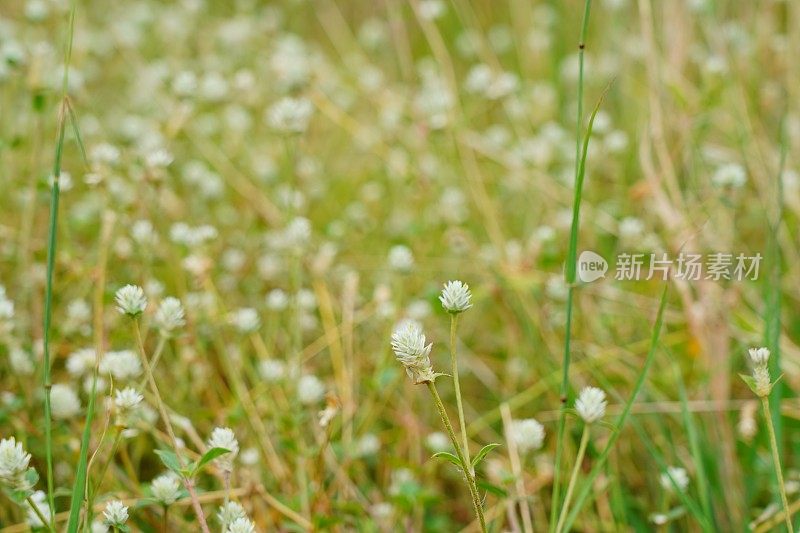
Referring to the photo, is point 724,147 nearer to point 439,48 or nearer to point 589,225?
point 589,225

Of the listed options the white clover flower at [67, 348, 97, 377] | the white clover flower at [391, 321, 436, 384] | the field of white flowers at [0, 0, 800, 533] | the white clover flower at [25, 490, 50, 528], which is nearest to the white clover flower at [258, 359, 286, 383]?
the field of white flowers at [0, 0, 800, 533]

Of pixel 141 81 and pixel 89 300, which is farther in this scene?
pixel 141 81

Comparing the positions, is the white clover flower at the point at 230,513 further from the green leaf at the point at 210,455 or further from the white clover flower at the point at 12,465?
the white clover flower at the point at 12,465

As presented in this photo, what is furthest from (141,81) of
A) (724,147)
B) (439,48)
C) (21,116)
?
(724,147)

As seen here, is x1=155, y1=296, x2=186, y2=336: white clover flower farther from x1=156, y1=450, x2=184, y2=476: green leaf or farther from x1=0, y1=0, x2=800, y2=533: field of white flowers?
x1=156, y1=450, x2=184, y2=476: green leaf

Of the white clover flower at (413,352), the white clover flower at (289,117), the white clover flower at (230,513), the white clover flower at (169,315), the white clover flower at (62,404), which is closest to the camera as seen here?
the white clover flower at (413,352)

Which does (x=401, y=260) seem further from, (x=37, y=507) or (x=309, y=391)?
(x=37, y=507)

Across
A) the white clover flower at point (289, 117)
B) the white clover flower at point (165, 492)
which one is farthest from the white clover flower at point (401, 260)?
the white clover flower at point (165, 492)

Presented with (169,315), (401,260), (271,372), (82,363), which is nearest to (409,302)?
(401,260)
